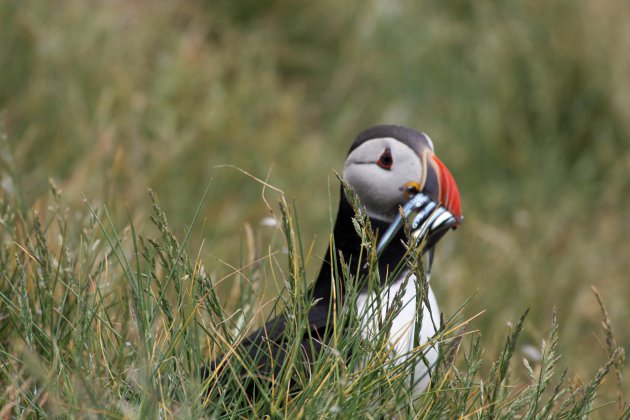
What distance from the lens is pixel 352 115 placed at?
20.2 ft

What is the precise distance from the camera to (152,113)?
16.4 ft

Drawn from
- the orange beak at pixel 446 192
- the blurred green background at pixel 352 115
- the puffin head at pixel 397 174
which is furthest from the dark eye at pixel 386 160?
the blurred green background at pixel 352 115

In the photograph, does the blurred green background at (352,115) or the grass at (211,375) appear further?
the blurred green background at (352,115)

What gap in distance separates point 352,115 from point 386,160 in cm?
354

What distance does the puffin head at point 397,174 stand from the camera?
103 inches

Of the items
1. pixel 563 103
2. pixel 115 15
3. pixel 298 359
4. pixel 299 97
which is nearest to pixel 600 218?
pixel 563 103

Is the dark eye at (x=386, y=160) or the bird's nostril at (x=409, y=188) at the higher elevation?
the dark eye at (x=386, y=160)

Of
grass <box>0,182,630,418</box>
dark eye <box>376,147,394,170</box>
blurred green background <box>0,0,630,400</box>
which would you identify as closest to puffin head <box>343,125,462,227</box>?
dark eye <box>376,147,394,170</box>

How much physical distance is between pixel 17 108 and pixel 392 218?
2.60 meters

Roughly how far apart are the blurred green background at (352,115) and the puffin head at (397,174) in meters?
1.06

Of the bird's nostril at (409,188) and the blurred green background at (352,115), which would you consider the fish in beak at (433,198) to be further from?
the blurred green background at (352,115)

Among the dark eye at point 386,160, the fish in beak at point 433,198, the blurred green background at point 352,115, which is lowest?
the blurred green background at point 352,115

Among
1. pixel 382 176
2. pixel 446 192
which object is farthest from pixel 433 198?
pixel 382 176

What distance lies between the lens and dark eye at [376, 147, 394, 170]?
2.64 m
